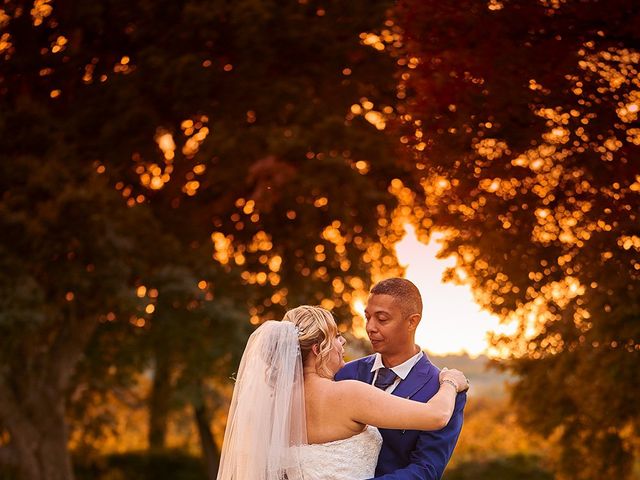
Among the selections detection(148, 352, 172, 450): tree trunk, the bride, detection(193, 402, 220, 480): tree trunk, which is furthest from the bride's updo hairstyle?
detection(148, 352, 172, 450): tree trunk

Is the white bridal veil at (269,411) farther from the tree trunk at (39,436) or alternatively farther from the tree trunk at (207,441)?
the tree trunk at (207,441)

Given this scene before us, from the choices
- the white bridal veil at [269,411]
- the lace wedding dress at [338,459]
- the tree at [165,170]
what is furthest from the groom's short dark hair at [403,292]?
the tree at [165,170]

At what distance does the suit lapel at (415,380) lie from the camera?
16.2 ft

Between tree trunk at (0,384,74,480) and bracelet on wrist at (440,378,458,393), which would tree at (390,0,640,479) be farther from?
tree trunk at (0,384,74,480)

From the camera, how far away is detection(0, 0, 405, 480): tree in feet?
40.2

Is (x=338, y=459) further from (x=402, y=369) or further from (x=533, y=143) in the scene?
(x=533, y=143)

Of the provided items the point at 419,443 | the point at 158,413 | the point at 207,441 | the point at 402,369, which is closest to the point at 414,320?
the point at 402,369

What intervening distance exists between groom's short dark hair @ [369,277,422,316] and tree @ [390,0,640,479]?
3.06 meters

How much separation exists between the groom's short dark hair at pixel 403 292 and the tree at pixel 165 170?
23.1 feet

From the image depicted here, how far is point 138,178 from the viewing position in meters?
14.9

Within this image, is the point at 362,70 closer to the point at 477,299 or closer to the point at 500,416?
the point at 477,299

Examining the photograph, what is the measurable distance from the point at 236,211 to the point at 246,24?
4.09 m

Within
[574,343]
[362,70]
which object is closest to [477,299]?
[574,343]

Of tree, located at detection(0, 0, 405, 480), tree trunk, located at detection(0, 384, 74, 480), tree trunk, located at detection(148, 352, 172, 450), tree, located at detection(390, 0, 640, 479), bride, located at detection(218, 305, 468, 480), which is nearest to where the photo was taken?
bride, located at detection(218, 305, 468, 480)
